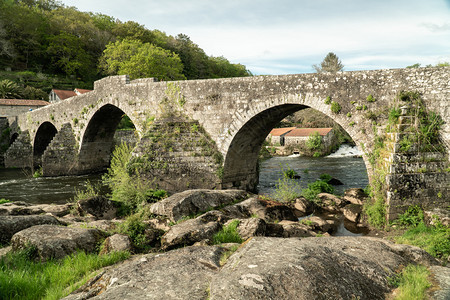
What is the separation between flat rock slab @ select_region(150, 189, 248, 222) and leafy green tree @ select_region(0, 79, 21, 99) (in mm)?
41919

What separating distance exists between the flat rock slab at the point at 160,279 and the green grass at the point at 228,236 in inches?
63.2

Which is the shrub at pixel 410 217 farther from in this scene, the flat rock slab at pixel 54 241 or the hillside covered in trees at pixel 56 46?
the hillside covered in trees at pixel 56 46

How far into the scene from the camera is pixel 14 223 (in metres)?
5.96

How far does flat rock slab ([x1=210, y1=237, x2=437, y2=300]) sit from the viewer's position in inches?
109

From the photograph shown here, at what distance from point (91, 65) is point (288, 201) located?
4742 centimetres

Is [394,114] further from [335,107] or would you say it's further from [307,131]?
[307,131]

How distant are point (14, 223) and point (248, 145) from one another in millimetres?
9779

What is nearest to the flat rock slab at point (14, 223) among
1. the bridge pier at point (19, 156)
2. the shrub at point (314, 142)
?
the bridge pier at point (19, 156)

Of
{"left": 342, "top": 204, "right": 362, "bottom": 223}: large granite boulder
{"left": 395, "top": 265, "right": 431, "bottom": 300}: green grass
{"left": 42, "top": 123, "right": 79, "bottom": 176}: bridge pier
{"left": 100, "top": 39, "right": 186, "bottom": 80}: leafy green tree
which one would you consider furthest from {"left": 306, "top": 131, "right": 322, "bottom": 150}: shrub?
{"left": 395, "top": 265, "right": 431, "bottom": 300}: green grass

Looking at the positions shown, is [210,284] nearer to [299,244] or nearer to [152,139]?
[299,244]

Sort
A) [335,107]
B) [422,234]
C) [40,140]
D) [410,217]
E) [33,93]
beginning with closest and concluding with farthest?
[422,234] < [410,217] < [335,107] < [40,140] < [33,93]

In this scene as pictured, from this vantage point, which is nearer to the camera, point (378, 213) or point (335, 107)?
point (378, 213)

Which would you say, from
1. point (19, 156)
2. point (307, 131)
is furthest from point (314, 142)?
point (19, 156)

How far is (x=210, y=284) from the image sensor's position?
2.92 metres
